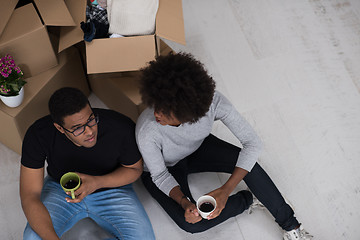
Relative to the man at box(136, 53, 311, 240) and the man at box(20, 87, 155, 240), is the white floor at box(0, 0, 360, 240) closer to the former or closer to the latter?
the man at box(136, 53, 311, 240)

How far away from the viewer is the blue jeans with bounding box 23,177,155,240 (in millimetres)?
1908

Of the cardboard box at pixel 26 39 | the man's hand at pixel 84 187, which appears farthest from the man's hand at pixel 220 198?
the cardboard box at pixel 26 39

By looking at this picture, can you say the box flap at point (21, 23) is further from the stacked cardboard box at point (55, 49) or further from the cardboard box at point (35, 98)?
the cardboard box at point (35, 98)

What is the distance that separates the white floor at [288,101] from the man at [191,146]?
A: 185 millimetres

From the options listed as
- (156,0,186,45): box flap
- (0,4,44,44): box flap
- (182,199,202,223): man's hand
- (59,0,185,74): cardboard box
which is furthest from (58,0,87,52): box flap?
(182,199,202,223): man's hand

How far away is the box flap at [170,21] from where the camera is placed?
1970 mm

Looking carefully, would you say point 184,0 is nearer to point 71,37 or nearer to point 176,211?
point 71,37

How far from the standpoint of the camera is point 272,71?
269cm

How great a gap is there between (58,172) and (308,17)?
1.92m

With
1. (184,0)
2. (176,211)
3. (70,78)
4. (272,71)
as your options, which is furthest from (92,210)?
(184,0)

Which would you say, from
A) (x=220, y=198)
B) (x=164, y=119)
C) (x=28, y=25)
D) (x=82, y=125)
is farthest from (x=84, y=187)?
(x=28, y=25)

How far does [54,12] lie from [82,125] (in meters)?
0.66

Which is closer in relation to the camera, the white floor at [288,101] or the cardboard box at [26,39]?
the cardboard box at [26,39]

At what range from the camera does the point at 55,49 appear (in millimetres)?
2229
